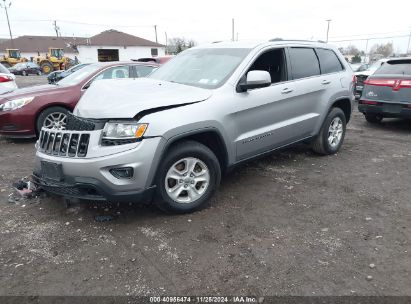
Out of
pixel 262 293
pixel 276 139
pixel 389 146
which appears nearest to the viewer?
pixel 262 293

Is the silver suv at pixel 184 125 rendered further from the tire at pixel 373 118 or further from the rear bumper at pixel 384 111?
the tire at pixel 373 118

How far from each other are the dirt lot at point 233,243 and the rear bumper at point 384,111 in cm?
293

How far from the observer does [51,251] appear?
3.09m

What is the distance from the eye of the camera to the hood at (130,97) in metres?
3.27

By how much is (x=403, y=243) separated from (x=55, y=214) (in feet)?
11.4

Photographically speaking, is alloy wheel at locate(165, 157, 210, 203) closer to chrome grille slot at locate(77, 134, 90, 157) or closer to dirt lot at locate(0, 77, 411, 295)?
dirt lot at locate(0, 77, 411, 295)

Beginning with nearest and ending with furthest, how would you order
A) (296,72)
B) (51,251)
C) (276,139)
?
1. (51,251)
2. (276,139)
3. (296,72)

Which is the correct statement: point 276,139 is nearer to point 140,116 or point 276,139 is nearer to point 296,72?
point 296,72

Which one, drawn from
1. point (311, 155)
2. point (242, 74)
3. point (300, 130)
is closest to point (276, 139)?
point (300, 130)

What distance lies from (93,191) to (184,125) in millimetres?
1073

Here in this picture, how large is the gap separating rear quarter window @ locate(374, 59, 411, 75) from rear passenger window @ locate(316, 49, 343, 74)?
8.88 ft

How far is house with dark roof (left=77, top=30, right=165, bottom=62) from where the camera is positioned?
51688mm

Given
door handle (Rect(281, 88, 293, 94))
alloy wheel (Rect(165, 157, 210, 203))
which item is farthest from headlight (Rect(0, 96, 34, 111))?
door handle (Rect(281, 88, 293, 94))

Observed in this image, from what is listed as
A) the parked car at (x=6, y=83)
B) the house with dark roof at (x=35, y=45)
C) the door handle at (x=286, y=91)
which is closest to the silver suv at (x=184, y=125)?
the door handle at (x=286, y=91)
